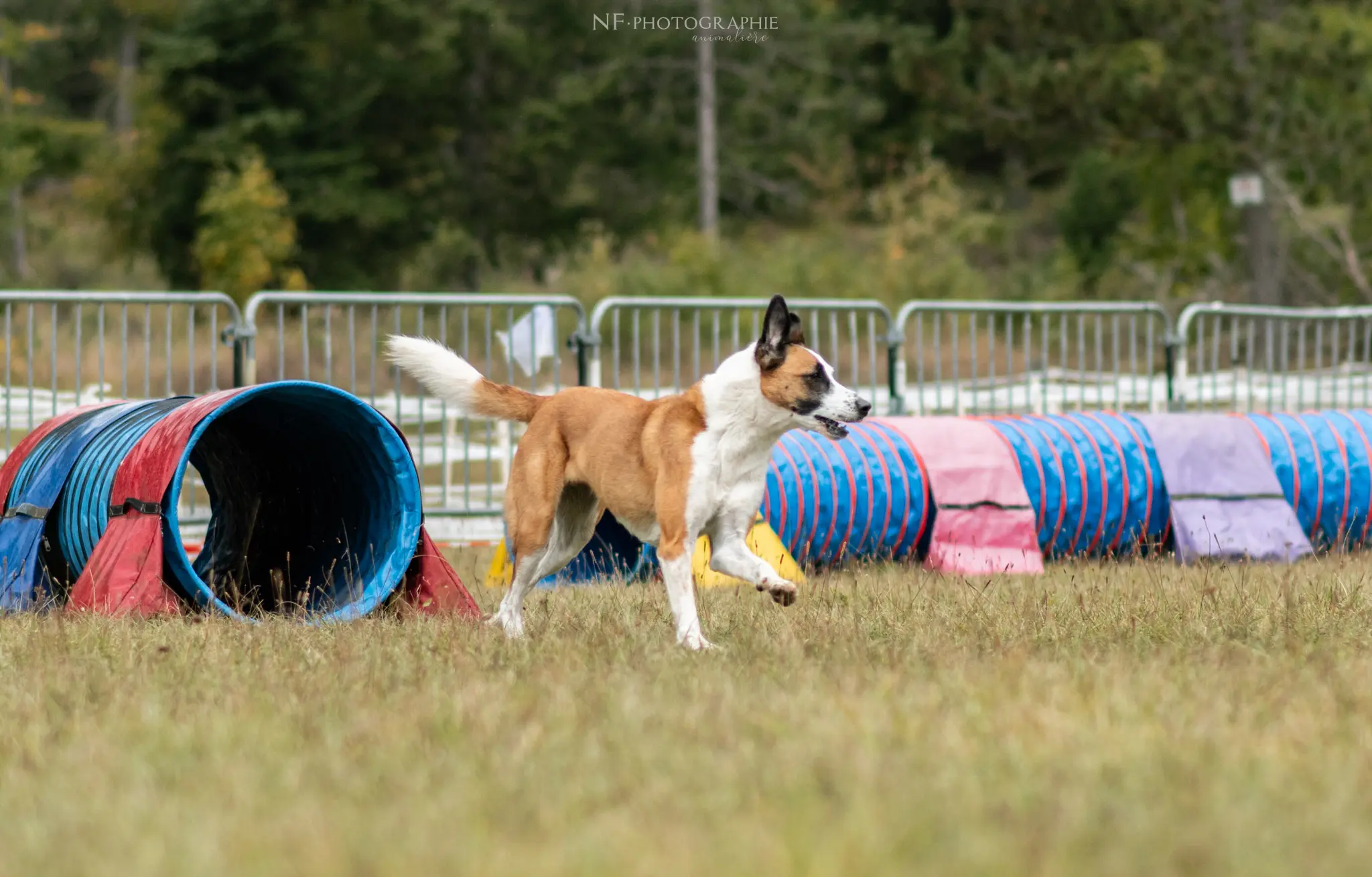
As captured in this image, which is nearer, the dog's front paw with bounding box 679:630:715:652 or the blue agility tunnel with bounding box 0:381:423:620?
the dog's front paw with bounding box 679:630:715:652

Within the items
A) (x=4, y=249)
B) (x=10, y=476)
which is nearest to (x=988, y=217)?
(x=4, y=249)

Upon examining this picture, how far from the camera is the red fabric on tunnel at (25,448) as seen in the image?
8.46 meters

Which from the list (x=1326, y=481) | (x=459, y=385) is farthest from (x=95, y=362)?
(x=459, y=385)

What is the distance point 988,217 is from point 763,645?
29350mm

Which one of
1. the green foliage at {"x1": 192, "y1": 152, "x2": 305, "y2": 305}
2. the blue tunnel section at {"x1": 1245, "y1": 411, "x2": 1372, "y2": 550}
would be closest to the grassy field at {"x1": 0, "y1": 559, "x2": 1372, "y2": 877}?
the blue tunnel section at {"x1": 1245, "y1": 411, "x2": 1372, "y2": 550}

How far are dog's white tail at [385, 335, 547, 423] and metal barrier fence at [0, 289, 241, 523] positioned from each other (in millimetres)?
3947

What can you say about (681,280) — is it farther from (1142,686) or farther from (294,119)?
(1142,686)

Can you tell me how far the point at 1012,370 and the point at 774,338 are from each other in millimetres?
10043

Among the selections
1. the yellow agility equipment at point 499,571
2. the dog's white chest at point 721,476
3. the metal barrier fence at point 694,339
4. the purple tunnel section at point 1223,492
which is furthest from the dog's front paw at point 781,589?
the metal barrier fence at point 694,339

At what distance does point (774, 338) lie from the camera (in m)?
6.64

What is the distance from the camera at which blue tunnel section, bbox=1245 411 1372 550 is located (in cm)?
1091

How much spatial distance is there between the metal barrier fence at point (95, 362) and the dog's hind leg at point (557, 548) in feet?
13.8

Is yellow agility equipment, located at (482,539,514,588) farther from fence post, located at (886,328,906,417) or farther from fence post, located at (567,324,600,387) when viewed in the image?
fence post, located at (886,328,906,417)

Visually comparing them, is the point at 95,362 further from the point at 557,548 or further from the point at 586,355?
the point at 557,548
